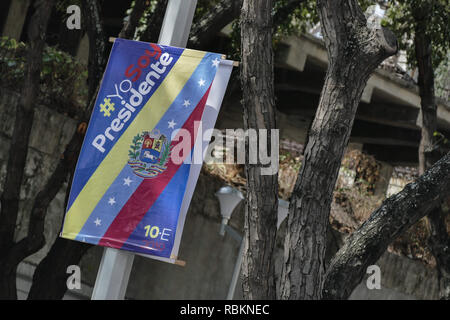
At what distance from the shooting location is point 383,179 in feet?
49.0

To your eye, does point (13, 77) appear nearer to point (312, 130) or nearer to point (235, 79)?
point (235, 79)

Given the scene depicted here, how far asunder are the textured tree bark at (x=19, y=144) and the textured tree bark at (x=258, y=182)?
3519 mm

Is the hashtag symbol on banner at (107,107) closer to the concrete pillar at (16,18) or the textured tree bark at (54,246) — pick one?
the textured tree bark at (54,246)

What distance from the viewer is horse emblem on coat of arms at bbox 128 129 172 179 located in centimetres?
512

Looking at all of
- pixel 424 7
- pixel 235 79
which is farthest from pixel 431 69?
pixel 235 79

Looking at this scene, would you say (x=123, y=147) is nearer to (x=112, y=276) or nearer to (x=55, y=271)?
(x=112, y=276)

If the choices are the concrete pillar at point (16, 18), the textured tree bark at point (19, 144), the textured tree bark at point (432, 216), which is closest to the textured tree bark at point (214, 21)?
the textured tree bark at point (19, 144)

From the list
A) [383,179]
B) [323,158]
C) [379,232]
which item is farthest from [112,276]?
[383,179]

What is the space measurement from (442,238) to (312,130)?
15.2ft

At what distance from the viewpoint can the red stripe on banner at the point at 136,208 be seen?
16.8ft

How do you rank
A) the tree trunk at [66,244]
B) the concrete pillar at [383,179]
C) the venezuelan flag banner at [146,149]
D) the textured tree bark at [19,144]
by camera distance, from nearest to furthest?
the venezuelan flag banner at [146,149] < the textured tree bark at [19,144] < the tree trunk at [66,244] < the concrete pillar at [383,179]

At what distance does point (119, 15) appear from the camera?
1433 cm

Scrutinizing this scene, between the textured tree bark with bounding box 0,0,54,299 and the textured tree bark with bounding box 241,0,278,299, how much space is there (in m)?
3.52
